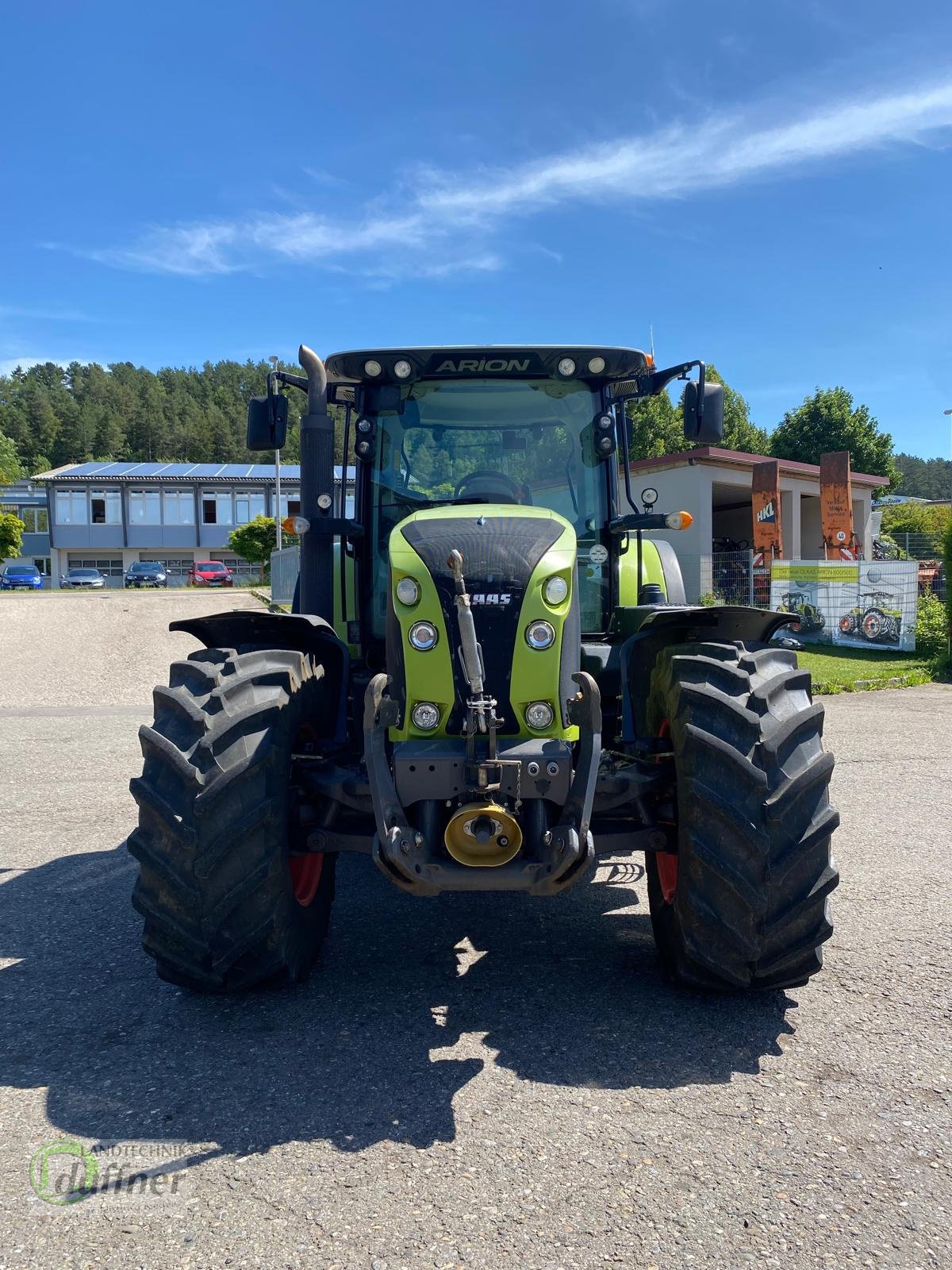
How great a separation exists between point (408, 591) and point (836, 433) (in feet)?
174

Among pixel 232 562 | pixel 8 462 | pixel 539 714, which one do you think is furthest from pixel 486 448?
pixel 8 462

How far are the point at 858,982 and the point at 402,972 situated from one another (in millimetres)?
1862

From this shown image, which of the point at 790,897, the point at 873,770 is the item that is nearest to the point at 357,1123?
the point at 790,897

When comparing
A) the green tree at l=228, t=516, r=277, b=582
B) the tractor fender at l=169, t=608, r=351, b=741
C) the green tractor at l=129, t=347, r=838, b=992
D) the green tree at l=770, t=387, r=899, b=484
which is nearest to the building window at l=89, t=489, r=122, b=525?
the green tree at l=228, t=516, r=277, b=582

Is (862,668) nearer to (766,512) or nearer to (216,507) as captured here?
(766,512)

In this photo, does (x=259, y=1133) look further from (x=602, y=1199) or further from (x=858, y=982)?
(x=858, y=982)

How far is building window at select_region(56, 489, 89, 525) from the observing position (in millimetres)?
58125

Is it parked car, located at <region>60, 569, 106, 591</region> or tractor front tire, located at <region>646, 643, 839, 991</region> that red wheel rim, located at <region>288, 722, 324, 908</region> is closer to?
tractor front tire, located at <region>646, 643, 839, 991</region>

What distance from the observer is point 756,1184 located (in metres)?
2.70

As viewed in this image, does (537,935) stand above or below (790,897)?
below

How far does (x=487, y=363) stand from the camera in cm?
484

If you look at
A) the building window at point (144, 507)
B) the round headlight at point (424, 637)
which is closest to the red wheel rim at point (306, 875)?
the round headlight at point (424, 637)

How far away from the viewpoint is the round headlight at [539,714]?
3.64 m

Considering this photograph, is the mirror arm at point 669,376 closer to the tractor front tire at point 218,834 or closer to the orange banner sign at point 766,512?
the tractor front tire at point 218,834
